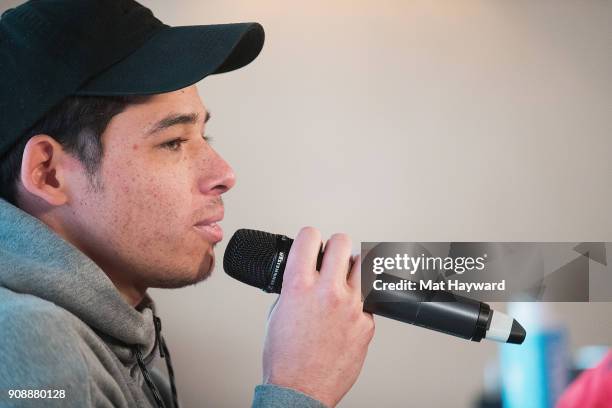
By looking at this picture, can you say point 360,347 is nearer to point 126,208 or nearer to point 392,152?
point 126,208

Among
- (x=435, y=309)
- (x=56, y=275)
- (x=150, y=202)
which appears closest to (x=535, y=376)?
(x=435, y=309)

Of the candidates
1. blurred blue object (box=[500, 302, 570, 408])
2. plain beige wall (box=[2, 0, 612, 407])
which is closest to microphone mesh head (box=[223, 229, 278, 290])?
blurred blue object (box=[500, 302, 570, 408])

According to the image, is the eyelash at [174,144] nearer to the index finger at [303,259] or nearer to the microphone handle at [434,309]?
the index finger at [303,259]

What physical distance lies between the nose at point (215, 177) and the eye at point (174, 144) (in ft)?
0.15

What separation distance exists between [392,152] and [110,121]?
1.44m

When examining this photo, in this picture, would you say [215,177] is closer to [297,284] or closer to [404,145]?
[297,284]

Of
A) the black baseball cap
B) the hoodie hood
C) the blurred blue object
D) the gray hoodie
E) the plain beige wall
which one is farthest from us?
the plain beige wall

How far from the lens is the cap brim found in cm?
77

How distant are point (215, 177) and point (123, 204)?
13 centimetres

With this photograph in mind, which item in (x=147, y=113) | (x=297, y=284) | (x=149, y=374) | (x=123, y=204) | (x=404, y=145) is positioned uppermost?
(x=404, y=145)

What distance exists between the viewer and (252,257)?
Answer: 2.65 feet

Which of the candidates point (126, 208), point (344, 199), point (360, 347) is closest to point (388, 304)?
point (360, 347)

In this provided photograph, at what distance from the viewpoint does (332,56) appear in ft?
6.97

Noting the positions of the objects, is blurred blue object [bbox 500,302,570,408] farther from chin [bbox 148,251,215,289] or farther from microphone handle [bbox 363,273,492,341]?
chin [bbox 148,251,215,289]
